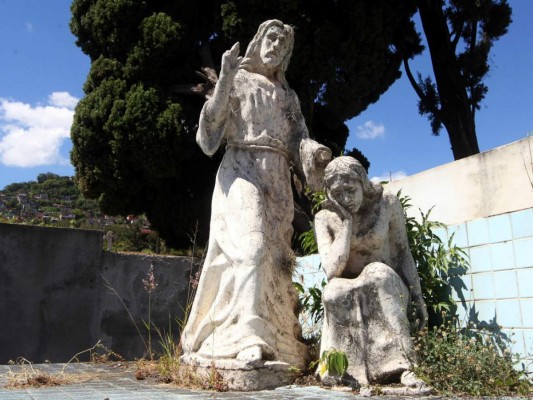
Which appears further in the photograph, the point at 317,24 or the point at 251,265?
the point at 317,24

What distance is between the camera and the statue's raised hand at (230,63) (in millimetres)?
4062

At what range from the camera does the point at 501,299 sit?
143 inches

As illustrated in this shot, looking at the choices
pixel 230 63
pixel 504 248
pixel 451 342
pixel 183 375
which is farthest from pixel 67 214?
pixel 504 248

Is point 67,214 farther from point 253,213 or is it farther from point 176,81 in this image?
point 253,213

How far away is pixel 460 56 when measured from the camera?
1603 cm

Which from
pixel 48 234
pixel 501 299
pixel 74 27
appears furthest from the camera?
pixel 74 27

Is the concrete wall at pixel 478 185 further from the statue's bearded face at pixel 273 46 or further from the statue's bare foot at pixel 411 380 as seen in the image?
the statue's bearded face at pixel 273 46

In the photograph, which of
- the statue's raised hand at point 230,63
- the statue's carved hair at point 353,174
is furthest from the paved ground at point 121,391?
the statue's raised hand at point 230,63

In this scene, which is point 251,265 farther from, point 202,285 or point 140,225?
point 140,225

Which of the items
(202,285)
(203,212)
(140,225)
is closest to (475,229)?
(202,285)

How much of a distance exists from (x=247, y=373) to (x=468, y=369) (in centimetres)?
130

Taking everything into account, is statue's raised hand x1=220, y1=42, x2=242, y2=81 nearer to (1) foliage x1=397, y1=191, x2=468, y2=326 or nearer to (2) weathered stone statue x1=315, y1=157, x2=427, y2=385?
(2) weathered stone statue x1=315, y1=157, x2=427, y2=385

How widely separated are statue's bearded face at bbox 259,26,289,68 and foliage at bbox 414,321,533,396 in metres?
2.38

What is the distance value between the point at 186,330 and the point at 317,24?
9.05 metres
